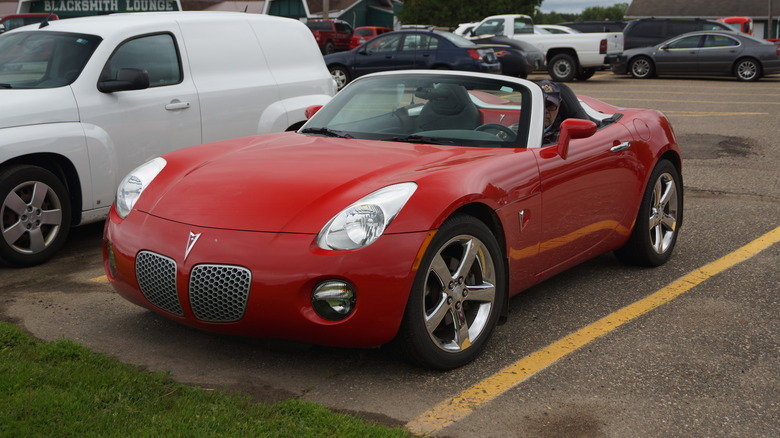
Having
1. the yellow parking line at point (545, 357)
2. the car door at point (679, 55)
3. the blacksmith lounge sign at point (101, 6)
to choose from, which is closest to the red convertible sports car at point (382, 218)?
the yellow parking line at point (545, 357)

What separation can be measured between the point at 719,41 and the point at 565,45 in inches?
173

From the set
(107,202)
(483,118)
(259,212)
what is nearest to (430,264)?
(259,212)

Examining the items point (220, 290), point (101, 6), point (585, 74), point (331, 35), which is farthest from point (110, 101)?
point (101, 6)

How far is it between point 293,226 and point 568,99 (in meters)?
2.54

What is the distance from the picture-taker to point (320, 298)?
3770mm

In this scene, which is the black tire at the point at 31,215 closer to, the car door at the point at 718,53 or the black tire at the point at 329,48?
the car door at the point at 718,53

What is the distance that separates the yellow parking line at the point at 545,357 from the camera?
3662 millimetres

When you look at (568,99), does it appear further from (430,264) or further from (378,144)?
(430,264)

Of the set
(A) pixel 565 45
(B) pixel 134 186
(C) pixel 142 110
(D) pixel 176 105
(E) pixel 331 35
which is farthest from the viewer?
(E) pixel 331 35

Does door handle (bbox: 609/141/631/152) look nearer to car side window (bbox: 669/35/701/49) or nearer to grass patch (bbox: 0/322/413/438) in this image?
grass patch (bbox: 0/322/413/438)

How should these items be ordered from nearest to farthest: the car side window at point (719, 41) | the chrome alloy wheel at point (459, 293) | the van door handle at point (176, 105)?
the chrome alloy wheel at point (459, 293) → the van door handle at point (176, 105) → the car side window at point (719, 41)

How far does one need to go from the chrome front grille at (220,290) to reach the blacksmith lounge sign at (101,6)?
5083 cm

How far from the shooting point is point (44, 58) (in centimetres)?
659

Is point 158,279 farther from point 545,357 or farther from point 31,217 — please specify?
point 31,217
